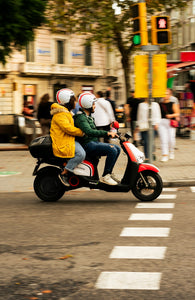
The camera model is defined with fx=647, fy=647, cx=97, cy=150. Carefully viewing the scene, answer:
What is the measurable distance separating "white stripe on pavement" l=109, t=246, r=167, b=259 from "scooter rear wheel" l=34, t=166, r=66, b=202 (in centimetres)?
332

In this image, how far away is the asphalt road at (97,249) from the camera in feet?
15.6

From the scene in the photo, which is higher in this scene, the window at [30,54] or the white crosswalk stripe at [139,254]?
the window at [30,54]

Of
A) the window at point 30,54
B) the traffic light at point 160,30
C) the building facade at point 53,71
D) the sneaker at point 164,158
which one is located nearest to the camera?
the traffic light at point 160,30

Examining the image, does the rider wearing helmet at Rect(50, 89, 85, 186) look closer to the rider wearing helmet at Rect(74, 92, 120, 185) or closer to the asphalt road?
the rider wearing helmet at Rect(74, 92, 120, 185)

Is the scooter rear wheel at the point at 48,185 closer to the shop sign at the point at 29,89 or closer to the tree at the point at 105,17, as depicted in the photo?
the tree at the point at 105,17

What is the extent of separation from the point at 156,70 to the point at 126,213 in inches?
167

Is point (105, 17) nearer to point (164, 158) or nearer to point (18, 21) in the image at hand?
point (18, 21)

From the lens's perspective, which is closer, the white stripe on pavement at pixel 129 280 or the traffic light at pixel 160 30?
the white stripe on pavement at pixel 129 280

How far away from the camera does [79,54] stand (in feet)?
162

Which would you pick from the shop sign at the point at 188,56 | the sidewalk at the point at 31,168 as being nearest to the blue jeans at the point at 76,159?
the sidewalk at the point at 31,168

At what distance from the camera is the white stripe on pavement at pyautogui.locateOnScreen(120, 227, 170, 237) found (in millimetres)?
6849

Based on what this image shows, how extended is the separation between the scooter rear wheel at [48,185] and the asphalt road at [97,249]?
0.14m

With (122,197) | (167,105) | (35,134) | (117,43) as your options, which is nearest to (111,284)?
(122,197)

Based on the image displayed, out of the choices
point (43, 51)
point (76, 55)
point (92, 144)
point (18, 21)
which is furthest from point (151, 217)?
point (76, 55)
